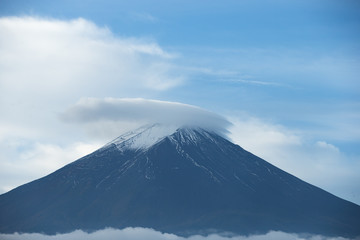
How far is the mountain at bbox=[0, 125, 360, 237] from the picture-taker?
16350 centimetres

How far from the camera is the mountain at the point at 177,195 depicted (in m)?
164

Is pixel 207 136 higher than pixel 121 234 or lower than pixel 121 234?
higher

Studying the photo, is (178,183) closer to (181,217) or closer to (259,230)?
(181,217)

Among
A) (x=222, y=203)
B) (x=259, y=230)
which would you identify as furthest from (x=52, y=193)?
(x=259, y=230)

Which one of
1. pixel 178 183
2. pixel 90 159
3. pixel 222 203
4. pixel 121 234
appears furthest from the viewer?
pixel 90 159

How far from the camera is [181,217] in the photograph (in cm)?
16438

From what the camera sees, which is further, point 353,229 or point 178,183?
point 178,183

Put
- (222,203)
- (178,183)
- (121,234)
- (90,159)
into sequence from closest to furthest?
(121,234) → (222,203) → (178,183) → (90,159)

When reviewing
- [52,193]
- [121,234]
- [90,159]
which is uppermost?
→ [90,159]

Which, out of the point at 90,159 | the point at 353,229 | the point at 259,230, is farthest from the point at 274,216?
the point at 90,159

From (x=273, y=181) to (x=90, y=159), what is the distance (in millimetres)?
55485

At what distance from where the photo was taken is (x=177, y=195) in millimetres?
174500

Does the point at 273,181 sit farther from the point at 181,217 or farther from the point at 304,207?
the point at 181,217

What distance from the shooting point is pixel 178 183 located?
180 metres
